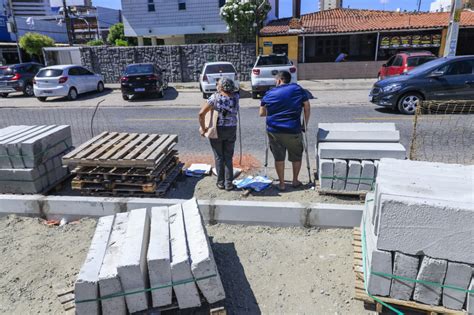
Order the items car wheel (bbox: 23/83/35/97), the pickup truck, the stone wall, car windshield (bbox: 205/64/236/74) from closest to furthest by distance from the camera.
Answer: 1. the pickup truck
2. car windshield (bbox: 205/64/236/74)
3. car wheel (bbox: 23/83/35/97)
4. the stone wall

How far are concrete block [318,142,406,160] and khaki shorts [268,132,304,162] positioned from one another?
0.34 meters

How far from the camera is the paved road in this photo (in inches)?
364

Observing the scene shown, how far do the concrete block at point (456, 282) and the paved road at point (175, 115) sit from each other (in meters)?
4.58

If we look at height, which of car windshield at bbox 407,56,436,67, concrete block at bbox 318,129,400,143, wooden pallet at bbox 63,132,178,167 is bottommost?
wooden pallet at bbox 63,132,178,167

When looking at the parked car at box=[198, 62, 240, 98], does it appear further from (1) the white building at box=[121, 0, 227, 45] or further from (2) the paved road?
(1) the white building at box=[121, 0, 227, 45]

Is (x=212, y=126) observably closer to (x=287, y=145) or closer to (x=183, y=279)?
(x=287, y=145)

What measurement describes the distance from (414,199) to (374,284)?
0.80m

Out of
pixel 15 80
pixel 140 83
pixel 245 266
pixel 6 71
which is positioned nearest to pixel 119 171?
pixel 245 266

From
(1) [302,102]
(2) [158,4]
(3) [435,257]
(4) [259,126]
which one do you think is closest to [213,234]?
(1) [302,102]

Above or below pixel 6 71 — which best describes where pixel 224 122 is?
below

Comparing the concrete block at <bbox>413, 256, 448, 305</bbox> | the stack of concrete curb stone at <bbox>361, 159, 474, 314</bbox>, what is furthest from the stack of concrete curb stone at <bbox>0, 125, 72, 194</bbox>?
the concrete block at <bbox>413, 256, 448, 305</bbox>

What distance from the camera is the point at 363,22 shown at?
24250mm

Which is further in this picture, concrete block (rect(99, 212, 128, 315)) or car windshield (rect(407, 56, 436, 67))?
car windshield (rect(407, 56, 436, 67))

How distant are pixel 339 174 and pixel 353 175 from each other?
19cm
